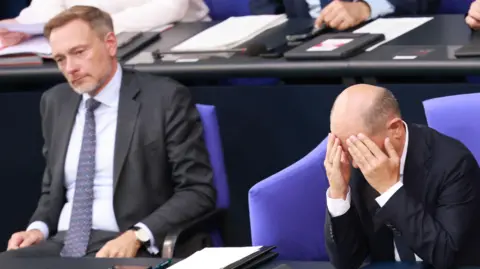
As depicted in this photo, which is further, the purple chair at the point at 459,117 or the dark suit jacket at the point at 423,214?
the purple chair at the point at 459,117

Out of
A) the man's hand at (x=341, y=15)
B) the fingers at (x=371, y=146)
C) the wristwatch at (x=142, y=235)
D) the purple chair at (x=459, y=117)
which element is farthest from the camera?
the man's hand at (x=341, y=15)

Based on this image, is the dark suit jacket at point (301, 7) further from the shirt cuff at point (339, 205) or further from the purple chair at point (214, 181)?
the shirt cuff at point (339, 205)

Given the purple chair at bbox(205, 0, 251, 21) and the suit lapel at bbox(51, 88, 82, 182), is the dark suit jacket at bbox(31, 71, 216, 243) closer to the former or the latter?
the suit lapel at bbox(51, 88, 82, 182)

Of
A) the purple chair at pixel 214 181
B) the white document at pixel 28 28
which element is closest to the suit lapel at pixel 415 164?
the purple chair at pixel 214 181

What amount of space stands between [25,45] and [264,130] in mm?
1065

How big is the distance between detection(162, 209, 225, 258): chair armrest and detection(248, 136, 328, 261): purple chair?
0.45 m

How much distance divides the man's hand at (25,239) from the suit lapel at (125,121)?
0.33 meters

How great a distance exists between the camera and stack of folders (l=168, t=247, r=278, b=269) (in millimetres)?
2719

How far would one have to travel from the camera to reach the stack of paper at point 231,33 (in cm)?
429

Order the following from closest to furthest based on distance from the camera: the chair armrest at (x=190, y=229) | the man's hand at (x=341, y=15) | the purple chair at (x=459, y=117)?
the purple chair at (x=459, y=117) < the chair armrest at (x=190, y=229) < the man's hand at (x=341, y=15)

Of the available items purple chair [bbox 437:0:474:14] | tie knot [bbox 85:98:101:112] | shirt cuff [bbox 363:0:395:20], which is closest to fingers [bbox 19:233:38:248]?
tie knot [bbox 85:98:101:112]

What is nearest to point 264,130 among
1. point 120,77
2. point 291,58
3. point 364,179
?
Answer: point 291,58

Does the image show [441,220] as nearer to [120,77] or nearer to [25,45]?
[120,77]

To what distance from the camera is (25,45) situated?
15.2ft
